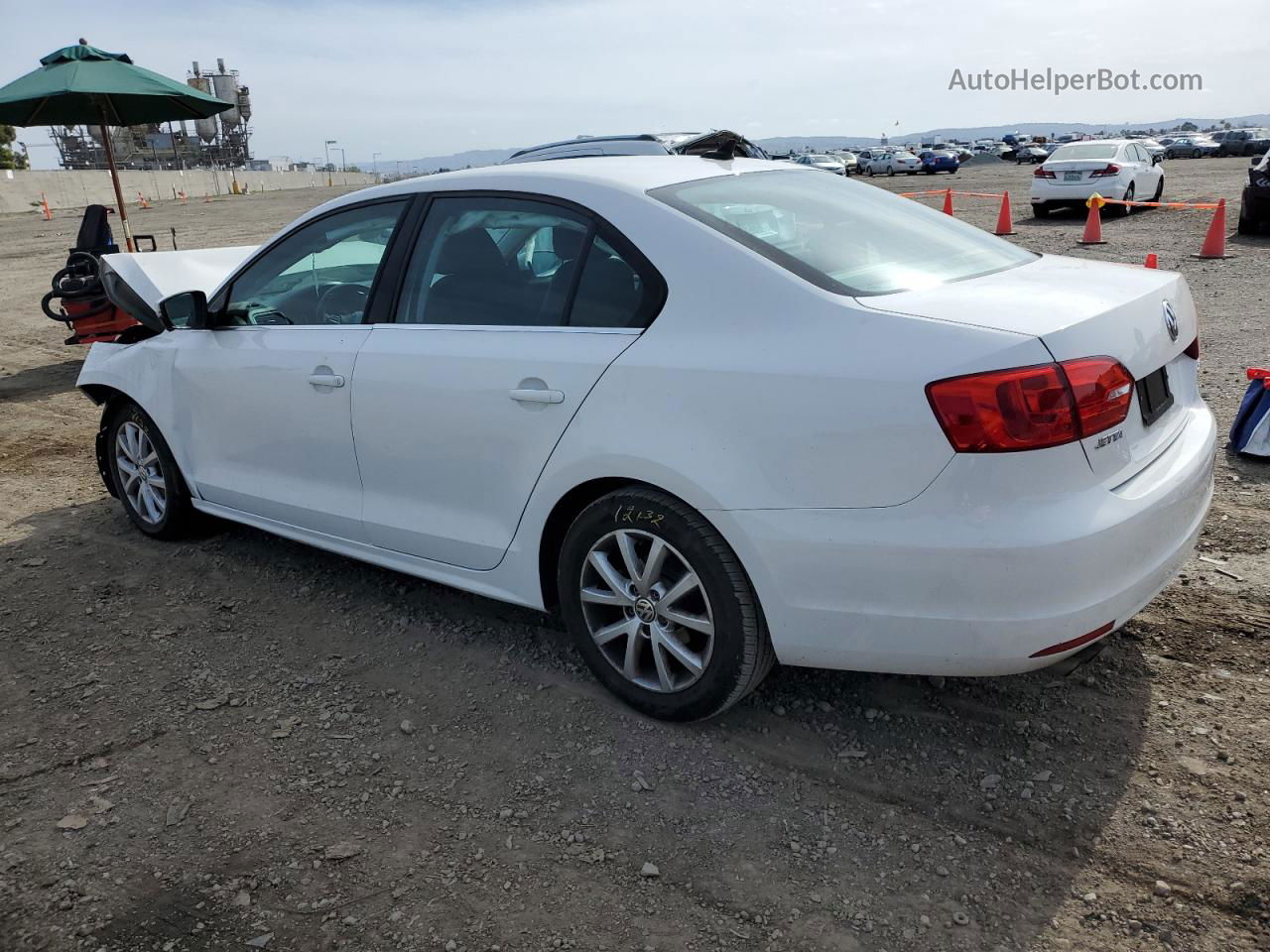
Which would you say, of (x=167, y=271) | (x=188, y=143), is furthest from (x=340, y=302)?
(x=188, y=143)

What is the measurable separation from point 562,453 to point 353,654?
4.38 ft

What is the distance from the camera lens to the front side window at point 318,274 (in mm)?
3863

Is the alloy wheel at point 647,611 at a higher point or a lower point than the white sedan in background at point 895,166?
lower

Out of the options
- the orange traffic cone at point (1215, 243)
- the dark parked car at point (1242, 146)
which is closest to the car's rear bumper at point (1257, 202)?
the orange traffic cone at point (1215, 243)

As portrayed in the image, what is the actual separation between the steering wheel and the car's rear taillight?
7.45 ft

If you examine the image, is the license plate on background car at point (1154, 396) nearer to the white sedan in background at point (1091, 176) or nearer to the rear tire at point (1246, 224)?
the rear tire at point (1246, 224)

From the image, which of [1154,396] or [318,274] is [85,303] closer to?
[318,274]

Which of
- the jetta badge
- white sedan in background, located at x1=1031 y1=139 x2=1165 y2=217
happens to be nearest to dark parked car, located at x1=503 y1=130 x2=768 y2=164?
the jetta badge

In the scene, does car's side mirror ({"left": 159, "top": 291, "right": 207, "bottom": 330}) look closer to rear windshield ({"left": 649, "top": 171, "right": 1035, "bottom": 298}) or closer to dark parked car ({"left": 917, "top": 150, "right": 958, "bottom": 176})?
rear windshield ({"left": 649, "top": 171, "right": 1035, "bottom": 298})

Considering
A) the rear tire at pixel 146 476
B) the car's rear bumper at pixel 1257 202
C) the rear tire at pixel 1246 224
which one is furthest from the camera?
the rear tire at pixel 1246 224

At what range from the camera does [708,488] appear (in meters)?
2.79

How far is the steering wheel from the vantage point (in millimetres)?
3846

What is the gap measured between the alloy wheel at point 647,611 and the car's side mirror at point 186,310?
7.47 feet

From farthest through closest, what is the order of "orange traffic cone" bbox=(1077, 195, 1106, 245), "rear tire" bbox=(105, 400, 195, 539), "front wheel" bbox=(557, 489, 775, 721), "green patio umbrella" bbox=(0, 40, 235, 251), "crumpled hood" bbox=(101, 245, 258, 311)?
"orange traffic cone" bbox=(1077, 195, 1106, 245), "green patio umbrella" bbox=(0, 40, 235, 251), "crumpled hood" bbox=(101, 245, 258, 311), "rear tire" bbox=(105, 400, 195, 539), "front wheel" bbox=(557, 489, 775, 721)
